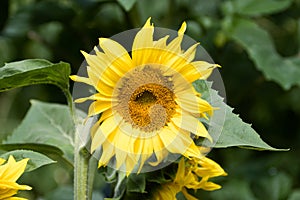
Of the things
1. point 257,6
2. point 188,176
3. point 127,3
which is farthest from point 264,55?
point 188,176

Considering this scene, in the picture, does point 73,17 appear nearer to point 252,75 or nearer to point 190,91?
point 252,75

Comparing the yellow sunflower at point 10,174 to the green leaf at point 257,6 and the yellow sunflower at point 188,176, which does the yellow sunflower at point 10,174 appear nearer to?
the yellow sunflower at point 188,176

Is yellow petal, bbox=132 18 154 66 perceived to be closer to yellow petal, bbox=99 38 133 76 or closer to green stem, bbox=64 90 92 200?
yellow petal, bbox=99 38 133 76

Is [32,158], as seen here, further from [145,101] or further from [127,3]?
[127,3]

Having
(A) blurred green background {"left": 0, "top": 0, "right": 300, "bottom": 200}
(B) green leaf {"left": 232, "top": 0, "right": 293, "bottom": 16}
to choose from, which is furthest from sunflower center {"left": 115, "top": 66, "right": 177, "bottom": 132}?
(B) green leaf {"left": 232, "top": 0, "right": 293, "bottom": 16}

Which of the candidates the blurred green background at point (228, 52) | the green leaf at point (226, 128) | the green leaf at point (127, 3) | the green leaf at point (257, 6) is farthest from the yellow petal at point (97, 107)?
the green leaf at point (257, 6)
